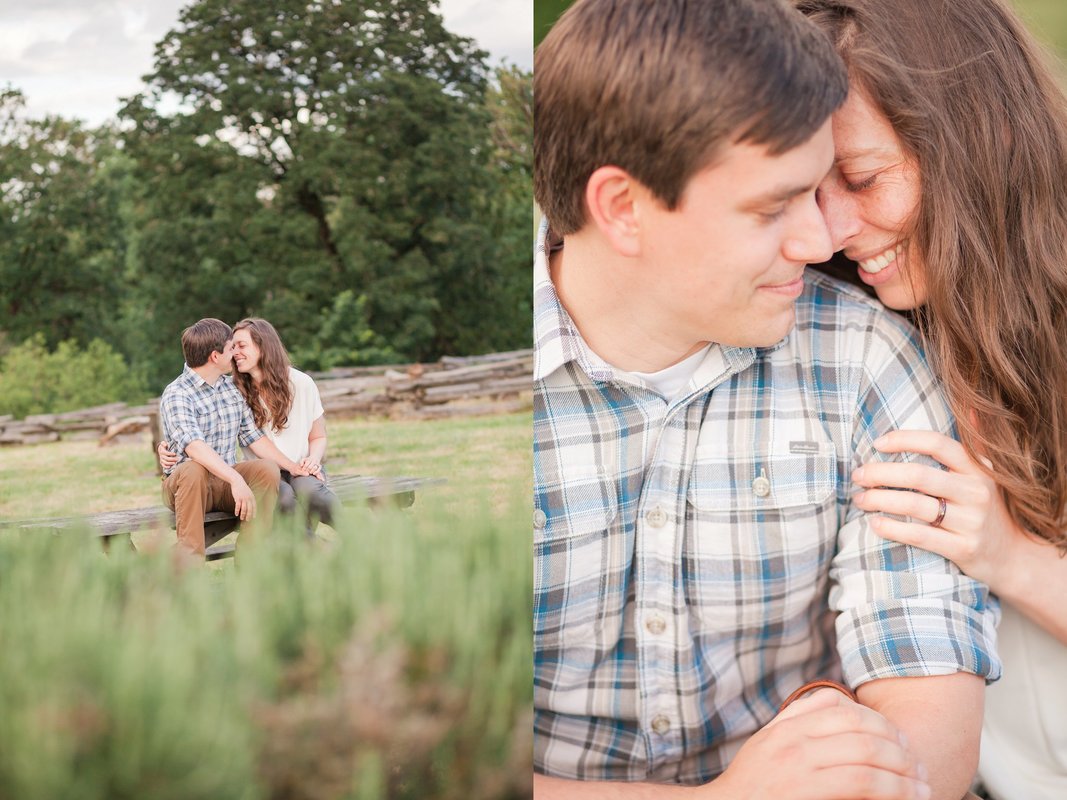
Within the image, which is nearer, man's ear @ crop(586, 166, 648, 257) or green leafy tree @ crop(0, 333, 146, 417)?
green leafy tree @ crop(0, 333, 146, 417)

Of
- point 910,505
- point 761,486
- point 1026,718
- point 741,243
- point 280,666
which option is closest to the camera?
point 280,666

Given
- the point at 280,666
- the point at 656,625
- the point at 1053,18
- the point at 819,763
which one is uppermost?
the point at 1053,18

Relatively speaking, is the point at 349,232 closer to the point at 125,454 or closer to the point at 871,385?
the point at 125,454

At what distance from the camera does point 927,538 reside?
1.70m

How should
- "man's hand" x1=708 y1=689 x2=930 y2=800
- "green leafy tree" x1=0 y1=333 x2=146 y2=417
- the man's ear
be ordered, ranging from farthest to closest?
the man's ear, "man's hand" x1=708 y1=689 x2=930 y2=800, "green leafy tree" x1=0 y1=333 x2=146 y2=417

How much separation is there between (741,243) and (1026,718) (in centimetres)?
120

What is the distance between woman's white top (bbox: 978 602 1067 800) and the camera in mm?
2021

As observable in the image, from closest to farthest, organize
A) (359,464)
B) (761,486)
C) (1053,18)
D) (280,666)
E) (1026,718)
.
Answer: (280,666) → (359,464) → (761,486) → (1026,718) → (1053,18)

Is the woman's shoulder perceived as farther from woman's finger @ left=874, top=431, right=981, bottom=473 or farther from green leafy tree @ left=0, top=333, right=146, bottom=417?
woman's finger @ left=874, top=431, right=981, bottom=473

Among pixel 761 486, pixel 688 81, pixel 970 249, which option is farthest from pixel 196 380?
pixel 970 249

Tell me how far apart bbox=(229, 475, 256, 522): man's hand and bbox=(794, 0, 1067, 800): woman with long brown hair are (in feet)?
3.37

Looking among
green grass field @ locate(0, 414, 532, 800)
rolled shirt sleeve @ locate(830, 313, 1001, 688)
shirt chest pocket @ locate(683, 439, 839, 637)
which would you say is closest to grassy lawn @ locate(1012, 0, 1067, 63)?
rolled shirt sleeve @ locate(830, 313, 1001, 688)

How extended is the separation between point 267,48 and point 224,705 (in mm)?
915

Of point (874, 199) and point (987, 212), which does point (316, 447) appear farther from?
point (987, 212)
